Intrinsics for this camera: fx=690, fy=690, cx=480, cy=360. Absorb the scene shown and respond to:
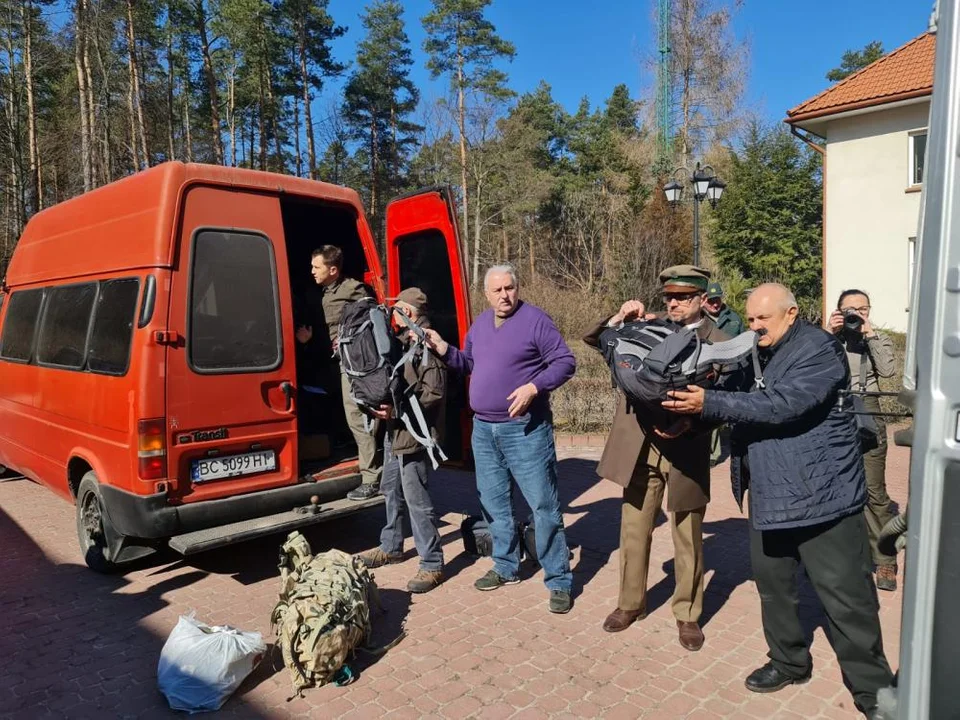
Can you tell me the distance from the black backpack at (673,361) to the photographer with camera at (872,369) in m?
1.68

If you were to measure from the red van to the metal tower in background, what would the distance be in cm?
2763

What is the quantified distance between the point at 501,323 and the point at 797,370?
1870 millimetres

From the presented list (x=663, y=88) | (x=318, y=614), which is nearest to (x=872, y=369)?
(x=318, y=614)

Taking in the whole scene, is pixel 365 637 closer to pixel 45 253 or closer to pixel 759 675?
pixel 759 675

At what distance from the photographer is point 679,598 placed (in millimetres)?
3822

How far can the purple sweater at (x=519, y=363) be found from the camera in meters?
4.15

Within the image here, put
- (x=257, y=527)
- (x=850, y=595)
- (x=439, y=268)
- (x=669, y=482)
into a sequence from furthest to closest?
(x=439, y=268)
(x=257, y=527)
(x=669, y=482)
(x=850, y=595)

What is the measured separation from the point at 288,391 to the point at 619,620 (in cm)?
260

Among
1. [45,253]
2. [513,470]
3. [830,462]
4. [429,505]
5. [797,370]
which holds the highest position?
[45,253]

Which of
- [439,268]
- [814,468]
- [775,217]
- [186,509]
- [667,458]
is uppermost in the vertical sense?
[775,217]

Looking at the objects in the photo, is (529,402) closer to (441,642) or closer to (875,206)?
(441,642)

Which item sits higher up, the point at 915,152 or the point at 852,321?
the point at 915,152

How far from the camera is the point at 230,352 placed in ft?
14.8

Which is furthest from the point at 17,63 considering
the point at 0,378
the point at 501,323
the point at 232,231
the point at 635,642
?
the point at 635,642
